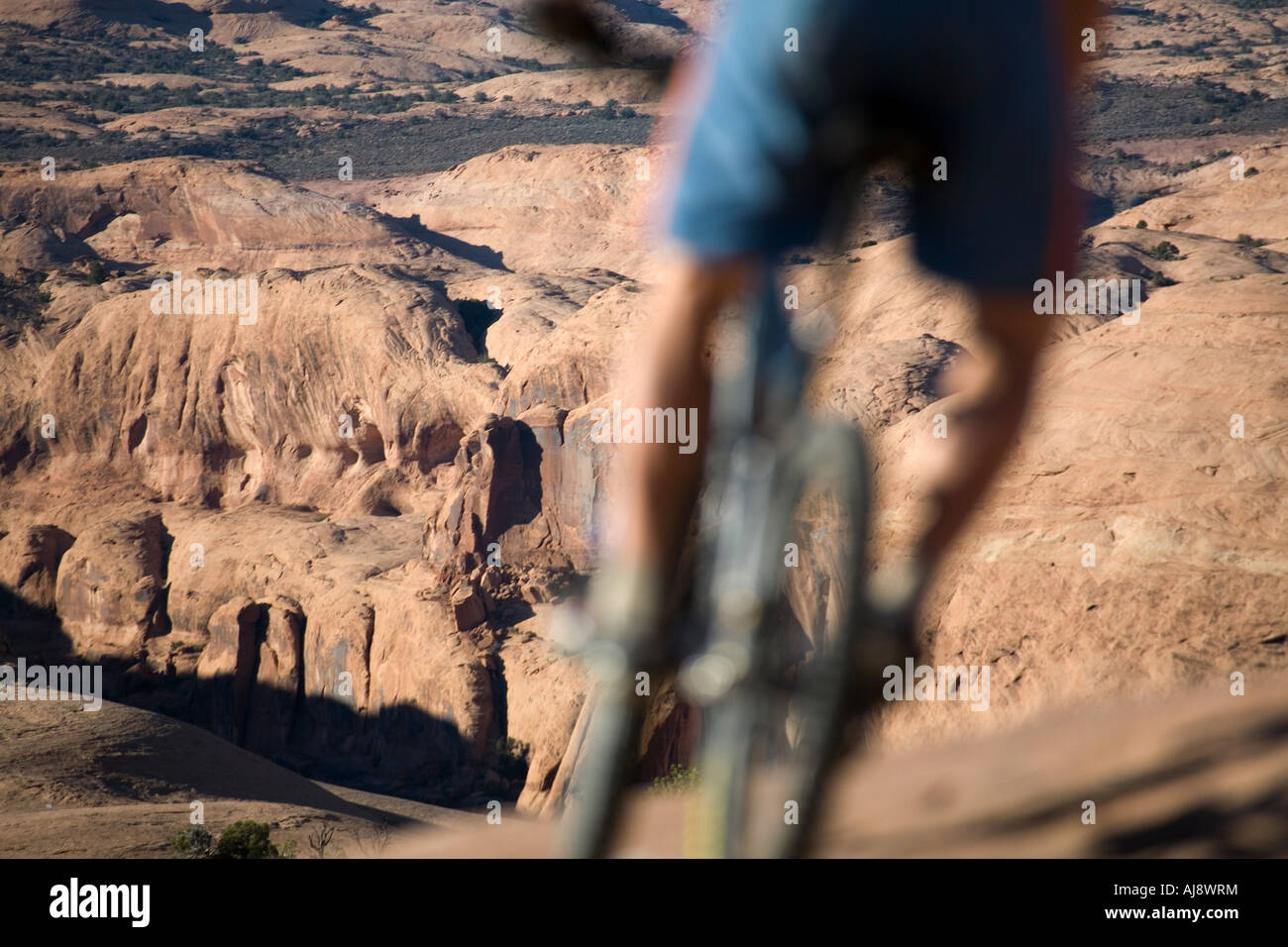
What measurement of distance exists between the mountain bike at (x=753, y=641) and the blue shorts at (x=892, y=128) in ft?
0.38

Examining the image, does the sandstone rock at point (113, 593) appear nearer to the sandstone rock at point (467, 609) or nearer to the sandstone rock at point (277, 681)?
the sandstone rock at point (277, 681)

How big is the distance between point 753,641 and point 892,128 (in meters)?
0.69

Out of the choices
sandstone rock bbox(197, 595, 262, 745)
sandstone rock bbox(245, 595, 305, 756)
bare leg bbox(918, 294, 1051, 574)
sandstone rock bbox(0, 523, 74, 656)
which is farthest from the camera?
sandstone rock bbox(0, 523, 74, 656)

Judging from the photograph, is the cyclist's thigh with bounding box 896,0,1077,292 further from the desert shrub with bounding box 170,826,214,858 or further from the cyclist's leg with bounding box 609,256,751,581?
the desert shrub with bounding box 170,826,214,858

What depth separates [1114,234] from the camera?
24625 millimetres

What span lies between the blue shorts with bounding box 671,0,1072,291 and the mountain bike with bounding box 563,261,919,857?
0.11m

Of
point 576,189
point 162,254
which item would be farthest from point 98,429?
point 576,189

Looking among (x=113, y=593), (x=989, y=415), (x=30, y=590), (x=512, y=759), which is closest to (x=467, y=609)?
(x=512, y=759)

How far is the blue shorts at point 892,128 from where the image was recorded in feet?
4.86

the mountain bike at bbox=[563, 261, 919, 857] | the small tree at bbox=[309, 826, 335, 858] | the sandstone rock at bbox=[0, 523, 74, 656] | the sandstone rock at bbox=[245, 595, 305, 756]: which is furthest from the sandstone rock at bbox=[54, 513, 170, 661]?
the mountain bike at bbox=[563, 261, 919, 857]

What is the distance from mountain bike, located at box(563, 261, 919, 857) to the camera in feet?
5.05

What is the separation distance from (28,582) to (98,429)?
5.79m

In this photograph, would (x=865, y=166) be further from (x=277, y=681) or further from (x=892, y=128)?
(x=277, y=681)

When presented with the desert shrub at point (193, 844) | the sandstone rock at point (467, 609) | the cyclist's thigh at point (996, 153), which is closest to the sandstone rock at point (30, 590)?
the sandstone rock at point (467, 609)
